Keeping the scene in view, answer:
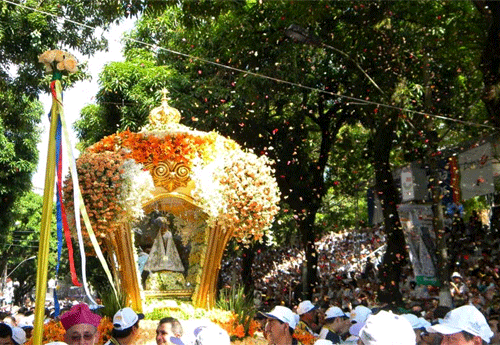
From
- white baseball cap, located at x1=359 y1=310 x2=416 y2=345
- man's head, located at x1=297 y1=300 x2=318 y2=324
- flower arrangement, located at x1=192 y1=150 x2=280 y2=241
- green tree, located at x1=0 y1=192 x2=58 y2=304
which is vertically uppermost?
green tree, located at x1=0 y1=192 x2=58 y2=304

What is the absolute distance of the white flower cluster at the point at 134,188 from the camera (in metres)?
9.01

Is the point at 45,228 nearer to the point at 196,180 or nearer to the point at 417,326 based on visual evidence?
the point at 417,326

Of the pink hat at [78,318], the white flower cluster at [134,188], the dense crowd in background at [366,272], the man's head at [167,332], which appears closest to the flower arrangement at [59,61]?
the pink hat at [78,318]

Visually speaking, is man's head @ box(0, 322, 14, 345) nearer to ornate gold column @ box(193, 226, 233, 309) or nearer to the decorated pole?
ornate gold column @ box(193, 226, 233, 309)

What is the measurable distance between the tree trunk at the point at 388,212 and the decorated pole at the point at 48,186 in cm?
1280

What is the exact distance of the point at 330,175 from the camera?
86.1 feet

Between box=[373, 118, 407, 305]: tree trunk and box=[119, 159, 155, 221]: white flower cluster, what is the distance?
9.31m

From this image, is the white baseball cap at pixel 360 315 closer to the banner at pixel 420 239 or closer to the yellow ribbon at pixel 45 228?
the yellow ribbon at pixel 45 228

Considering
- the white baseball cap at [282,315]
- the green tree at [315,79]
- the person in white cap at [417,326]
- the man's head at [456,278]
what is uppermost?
the green tree at [315,79]

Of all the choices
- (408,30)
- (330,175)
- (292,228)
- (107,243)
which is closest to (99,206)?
(107,243)

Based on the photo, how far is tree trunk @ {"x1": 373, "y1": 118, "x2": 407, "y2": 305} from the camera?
703 inches

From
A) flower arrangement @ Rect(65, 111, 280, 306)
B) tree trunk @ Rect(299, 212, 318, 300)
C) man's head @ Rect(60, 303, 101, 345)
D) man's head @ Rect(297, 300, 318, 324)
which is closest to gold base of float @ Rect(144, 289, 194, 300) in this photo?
flower arrangement @ Rect(65, 111, 280, 306)

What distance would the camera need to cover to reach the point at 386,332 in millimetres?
3762

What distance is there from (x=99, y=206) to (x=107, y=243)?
97cm
